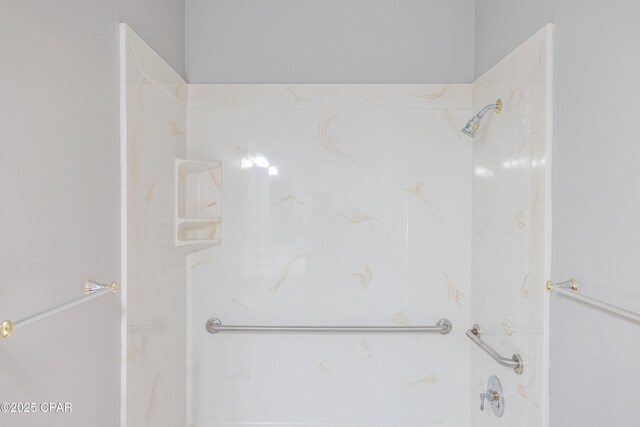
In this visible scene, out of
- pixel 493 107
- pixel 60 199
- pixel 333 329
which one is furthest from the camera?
pixel 333 329

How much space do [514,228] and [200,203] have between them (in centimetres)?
119

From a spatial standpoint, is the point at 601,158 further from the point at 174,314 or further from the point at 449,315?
the point at 174,314

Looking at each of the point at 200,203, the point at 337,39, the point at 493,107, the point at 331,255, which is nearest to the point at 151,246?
the point at 200,203

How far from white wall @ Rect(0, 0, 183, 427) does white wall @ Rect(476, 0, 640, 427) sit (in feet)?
3.69

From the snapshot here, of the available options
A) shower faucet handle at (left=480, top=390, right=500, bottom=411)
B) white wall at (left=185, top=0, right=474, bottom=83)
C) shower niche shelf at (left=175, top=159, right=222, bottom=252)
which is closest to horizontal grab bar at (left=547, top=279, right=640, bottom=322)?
shower faucet handle at (left=480, top=390, right=500, bottom=411)

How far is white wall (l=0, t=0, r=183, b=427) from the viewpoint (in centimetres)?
75

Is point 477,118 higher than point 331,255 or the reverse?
higher

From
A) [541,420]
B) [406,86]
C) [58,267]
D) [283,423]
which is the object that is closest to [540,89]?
[406,86]

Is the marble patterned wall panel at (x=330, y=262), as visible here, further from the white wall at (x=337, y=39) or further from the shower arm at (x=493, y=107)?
the shower arm at (x=493, y=107)

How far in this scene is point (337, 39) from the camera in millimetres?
1842

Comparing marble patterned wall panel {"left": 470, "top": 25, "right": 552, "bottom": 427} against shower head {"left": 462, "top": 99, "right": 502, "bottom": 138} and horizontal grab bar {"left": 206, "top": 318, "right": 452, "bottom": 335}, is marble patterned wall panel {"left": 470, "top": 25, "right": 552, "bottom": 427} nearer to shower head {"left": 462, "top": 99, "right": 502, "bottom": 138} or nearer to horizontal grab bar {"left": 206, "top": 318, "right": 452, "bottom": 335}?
shower head {"left": 462, "top": 99, "right": 502, "bottom": 138}

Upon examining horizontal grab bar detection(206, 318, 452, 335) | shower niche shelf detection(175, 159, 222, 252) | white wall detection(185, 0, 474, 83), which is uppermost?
white wall detection(185, 0, 474, 83)

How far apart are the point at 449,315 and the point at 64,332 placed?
142 centimetres

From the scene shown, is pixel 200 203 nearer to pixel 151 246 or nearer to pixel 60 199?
pixel 151 246
